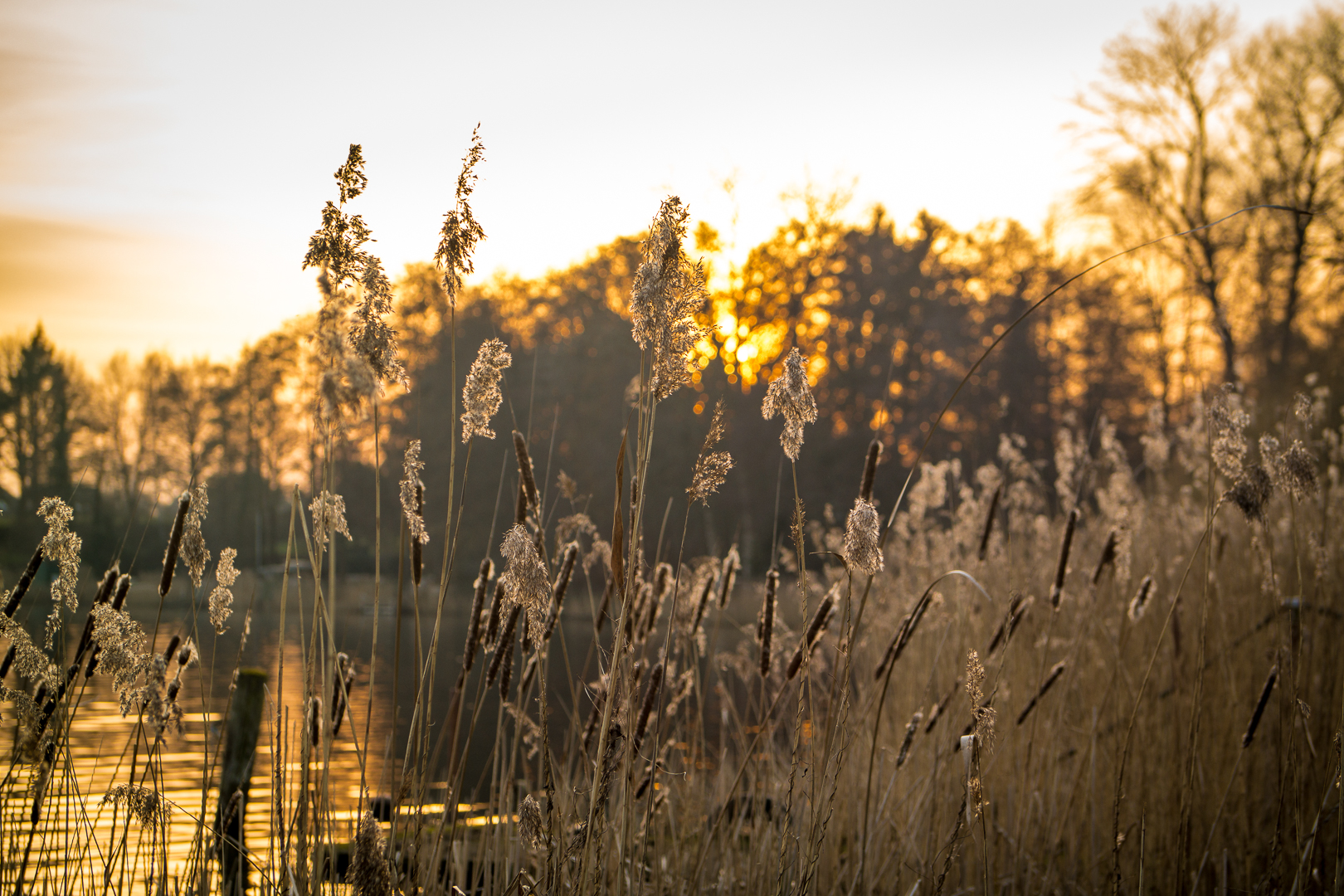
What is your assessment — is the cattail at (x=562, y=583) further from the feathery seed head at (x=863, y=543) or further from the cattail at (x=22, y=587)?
the cattail at (x=22, y=587)

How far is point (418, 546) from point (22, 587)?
3.13ft

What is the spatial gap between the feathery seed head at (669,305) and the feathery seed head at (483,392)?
25 centimetres

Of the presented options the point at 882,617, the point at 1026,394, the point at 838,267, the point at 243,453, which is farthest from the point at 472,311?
the point at 882,617

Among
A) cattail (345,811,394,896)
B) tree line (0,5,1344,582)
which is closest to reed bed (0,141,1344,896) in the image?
cattail (345,811,394,896)

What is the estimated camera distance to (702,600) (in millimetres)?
2771

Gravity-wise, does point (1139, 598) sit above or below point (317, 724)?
above

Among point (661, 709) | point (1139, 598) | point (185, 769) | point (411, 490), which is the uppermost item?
point (411, 490)

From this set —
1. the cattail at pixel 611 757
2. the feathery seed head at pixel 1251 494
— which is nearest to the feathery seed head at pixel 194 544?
the cattail at pixel 611 757

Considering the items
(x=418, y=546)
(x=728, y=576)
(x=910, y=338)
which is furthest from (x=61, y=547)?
(x=910, y=338)

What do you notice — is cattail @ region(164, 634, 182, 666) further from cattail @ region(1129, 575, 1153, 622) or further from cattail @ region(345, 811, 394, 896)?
cattail @ region(1129, 575, 1153, 622)

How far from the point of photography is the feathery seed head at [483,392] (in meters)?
1.53

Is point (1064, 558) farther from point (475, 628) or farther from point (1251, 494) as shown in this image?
point (475, 628)

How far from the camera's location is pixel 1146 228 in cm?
2028

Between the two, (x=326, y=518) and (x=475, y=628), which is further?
(x=475, y=628)
